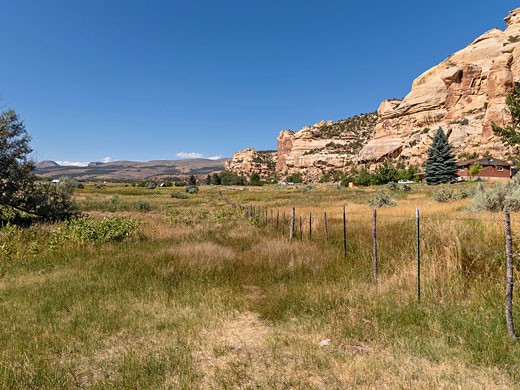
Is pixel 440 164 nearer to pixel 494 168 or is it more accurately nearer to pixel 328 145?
pixel 494 168

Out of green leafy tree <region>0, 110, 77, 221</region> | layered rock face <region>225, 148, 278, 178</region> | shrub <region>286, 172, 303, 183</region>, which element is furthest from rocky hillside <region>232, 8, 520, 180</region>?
green leafy tree <region>0, 110, 77, 221</region>

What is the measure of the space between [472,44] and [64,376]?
15036 centimetres

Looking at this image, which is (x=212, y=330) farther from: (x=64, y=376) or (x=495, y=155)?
(x=495, y=155)

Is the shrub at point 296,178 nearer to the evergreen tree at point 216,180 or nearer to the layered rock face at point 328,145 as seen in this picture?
the layered rock face at point 328,145

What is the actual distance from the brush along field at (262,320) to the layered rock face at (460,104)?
84.8 meters

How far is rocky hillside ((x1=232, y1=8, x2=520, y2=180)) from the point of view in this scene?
7494cm

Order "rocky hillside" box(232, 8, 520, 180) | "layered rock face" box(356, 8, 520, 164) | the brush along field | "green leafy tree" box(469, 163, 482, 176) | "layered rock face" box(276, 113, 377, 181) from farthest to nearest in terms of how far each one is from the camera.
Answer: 1. "layered rock face" box(276, 113, 377, 181)
2. "rocky hillside" box(232, 8, 520, 180)
3. "layered rock face" box(356, 8, 520, 164)
4. "green leafy tree" box(469, 163, 482, 176)
5. the brush along field

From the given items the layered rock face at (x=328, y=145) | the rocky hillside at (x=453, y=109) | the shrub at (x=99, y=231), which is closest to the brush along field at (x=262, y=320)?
the shrub at (x=99, y=231)

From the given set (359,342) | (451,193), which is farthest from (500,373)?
(451,193)

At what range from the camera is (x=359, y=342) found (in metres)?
4.04

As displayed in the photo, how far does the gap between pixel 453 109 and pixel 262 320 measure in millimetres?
113890

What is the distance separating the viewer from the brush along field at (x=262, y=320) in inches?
130

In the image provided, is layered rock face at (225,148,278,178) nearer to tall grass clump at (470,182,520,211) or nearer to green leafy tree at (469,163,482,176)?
green leafy tree at (469,163,482,176)

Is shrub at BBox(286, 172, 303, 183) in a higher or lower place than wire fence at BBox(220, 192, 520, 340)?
higher
